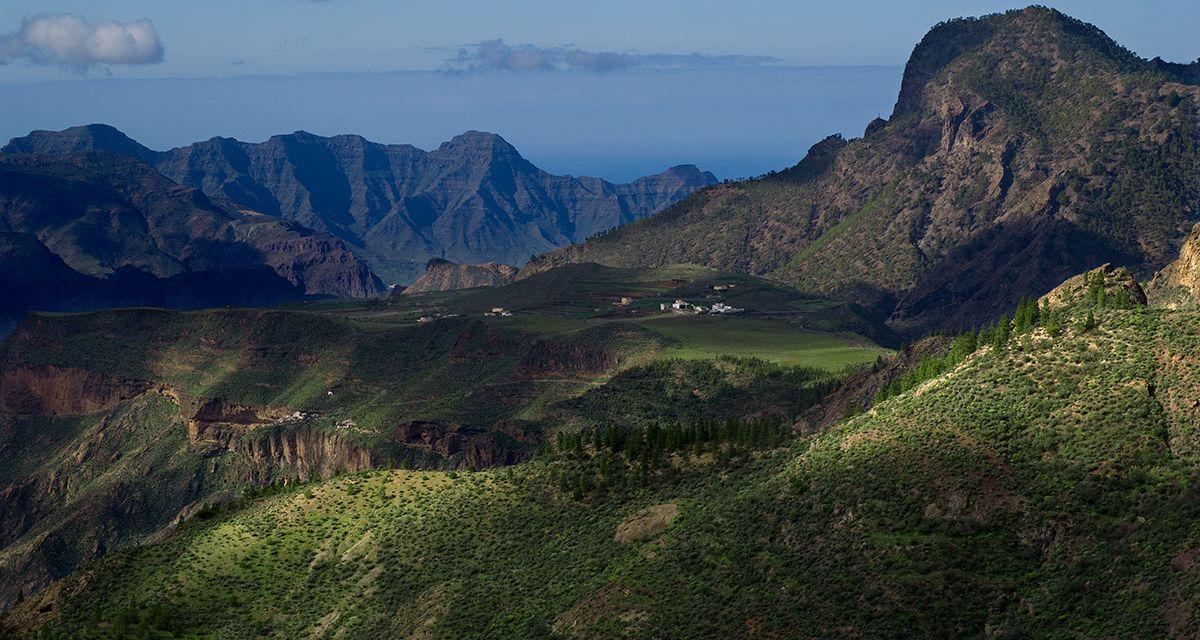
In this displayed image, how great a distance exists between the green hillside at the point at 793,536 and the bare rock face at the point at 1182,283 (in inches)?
339

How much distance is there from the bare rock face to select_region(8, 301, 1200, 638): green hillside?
8.62m

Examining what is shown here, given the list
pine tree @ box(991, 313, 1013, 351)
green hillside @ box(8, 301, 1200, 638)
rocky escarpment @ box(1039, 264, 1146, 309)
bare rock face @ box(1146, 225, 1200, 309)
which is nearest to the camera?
green hillside @ box(8, 301, 1200, 638)

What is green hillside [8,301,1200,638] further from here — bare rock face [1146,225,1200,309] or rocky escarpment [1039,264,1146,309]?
bare rock face [1146,225,1200,309]

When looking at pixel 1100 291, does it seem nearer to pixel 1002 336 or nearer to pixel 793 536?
pixel 1002 336

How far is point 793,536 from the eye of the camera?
11500 cm

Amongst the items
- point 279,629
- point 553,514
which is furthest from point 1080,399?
point 279,629

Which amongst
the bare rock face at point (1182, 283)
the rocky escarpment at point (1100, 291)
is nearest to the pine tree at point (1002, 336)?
the rocky escarpment at point (1100, 291)

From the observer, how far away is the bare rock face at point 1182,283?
132 meters

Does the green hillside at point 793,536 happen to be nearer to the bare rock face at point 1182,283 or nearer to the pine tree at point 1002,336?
the pine tree at point 1002,336

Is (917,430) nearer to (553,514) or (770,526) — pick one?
(770,526)

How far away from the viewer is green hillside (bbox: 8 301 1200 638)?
10400 centimetres

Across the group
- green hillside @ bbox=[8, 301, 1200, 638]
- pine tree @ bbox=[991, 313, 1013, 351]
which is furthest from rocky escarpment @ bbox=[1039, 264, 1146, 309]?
green hillside @ bbox=[8, 301, 1200, 638]

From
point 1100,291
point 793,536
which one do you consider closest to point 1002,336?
point 1100,291

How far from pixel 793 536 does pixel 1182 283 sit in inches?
1884
